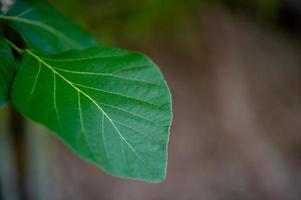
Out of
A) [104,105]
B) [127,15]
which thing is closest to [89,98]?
[104,105]

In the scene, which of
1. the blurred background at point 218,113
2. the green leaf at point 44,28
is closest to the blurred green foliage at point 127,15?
the blurred background at point 218,113

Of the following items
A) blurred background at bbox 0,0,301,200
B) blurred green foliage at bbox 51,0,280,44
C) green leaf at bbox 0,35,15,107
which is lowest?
blurred background at bbox 0,0,301,200

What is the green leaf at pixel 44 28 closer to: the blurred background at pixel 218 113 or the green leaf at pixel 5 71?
the green leaf at pixel 5 71

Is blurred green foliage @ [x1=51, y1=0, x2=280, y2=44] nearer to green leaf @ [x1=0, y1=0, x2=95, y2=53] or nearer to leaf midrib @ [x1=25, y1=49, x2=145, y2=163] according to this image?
green leaf @ [x1=0, y1=0, x2=95, y2=53]

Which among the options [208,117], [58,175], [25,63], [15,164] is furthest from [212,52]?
[25,63]

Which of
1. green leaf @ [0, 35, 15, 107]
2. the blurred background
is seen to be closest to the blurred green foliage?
the blurred background

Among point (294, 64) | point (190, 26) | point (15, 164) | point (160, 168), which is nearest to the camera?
point (160, 168)

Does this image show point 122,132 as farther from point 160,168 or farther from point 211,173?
point 211,173
